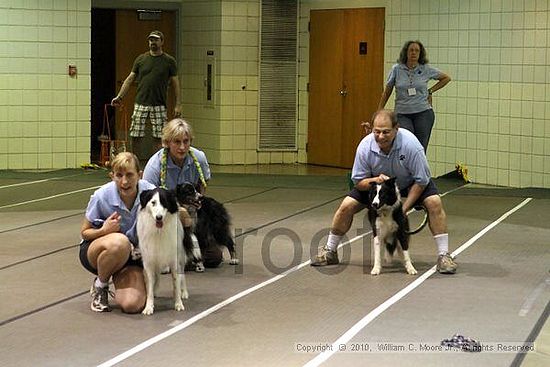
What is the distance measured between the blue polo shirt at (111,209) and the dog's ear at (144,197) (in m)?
0.18

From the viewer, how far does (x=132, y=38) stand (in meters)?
15.0

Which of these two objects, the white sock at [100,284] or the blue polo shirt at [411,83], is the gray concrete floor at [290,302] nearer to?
the white sock at [100,284]

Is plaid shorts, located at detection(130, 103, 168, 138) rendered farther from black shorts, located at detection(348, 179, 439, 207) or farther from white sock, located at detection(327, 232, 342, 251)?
black shorts, located at detection(348, 179, 439, 207)

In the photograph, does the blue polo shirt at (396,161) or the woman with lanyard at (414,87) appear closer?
the blue polo shirt at (396,161)

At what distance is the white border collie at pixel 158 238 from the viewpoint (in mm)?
5957

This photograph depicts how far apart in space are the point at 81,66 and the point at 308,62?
10.4 feet

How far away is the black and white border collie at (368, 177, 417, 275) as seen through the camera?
7008 millimetres

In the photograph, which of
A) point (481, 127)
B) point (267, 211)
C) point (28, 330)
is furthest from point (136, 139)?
point (28, 330)

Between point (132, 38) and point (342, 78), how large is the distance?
320 cm

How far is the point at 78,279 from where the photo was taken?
7.10m

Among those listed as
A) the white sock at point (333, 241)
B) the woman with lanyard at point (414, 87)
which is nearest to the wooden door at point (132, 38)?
the woman with lanyard at point (414, 87)

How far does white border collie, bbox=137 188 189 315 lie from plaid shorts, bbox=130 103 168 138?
5.28 metres

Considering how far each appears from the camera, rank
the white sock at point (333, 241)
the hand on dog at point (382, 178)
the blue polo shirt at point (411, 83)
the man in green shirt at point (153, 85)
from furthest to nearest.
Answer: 1. the man in green shirt at point (153, 85)
2. the blue polo shirt at point (411, 83)
3. the white sock at point (333, 241)
4. the hand on dog at point (382, 178)

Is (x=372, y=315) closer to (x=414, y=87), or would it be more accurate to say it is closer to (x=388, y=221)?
(x=388, y=221)
